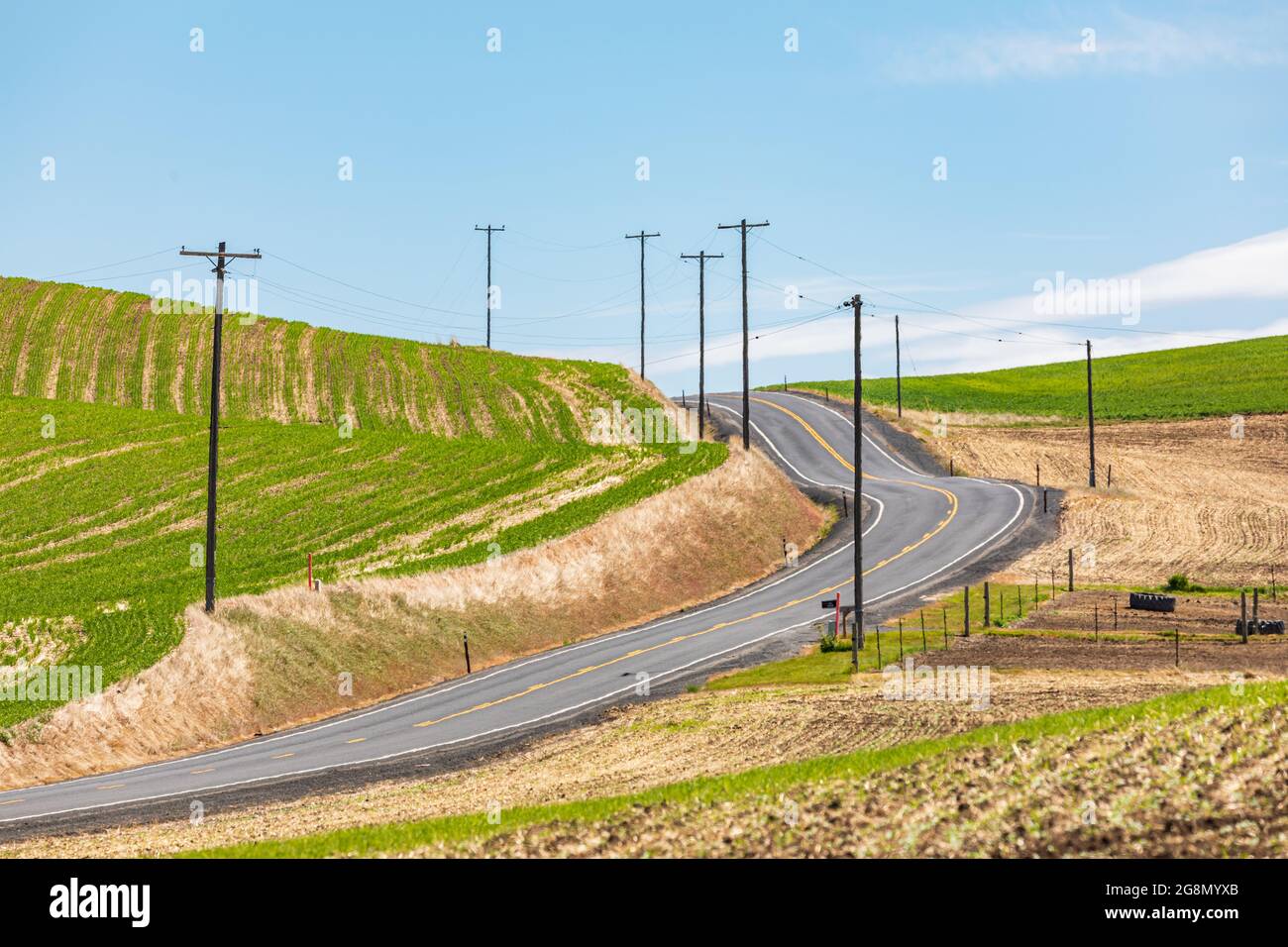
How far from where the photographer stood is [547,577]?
55.6 meters

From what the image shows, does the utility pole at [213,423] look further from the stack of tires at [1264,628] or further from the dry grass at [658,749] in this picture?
the stack of tires at [1264,628]

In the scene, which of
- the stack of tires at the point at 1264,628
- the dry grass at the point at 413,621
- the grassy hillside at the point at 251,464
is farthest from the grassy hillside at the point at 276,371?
the stack of tires at the point at 1264,628

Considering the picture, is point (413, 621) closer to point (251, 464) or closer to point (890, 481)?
point (251, 464)

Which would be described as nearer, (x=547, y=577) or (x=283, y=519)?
(x=547, y=577)

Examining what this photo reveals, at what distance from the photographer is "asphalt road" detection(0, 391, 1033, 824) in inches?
1316

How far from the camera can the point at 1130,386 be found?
436ft

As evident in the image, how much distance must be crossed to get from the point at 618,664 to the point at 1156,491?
1807 inches

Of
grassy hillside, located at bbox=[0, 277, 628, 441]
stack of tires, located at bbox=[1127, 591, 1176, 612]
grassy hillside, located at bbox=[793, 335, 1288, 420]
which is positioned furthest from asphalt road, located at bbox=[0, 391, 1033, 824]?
grassy hillside, located at bbox=[793, 335, 1288, 420]

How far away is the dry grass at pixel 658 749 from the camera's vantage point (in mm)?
24438

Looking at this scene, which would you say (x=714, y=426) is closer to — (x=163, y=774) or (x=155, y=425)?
(x=155, y=425)

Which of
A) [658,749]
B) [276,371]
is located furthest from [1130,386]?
[658,749]

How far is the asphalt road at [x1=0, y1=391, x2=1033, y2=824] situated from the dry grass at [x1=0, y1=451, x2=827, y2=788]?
165 centimetres

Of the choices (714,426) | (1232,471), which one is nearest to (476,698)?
(714,426)
